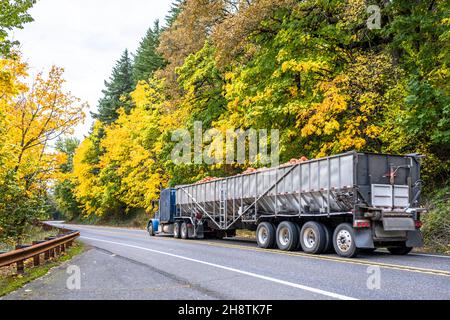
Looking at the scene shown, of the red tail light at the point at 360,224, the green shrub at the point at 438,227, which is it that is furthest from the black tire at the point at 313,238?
the green shrub at the point at 438,227

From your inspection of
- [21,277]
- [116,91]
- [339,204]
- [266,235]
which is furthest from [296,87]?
[116,91]

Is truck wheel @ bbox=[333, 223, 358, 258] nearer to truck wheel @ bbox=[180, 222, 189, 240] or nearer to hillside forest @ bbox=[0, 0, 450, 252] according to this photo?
hillside forest @ bbox=[0, 0, 450, 252]

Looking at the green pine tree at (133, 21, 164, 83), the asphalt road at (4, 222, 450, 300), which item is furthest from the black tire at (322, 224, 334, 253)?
the green pine tree at (133, 21, 164, 83)

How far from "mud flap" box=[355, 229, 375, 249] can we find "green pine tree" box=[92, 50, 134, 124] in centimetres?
4629

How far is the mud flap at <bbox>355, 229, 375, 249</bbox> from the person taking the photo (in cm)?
1103

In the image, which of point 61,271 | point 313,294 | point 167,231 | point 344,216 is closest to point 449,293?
point 313,294

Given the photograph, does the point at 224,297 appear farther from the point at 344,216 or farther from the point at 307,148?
the point at 307,148

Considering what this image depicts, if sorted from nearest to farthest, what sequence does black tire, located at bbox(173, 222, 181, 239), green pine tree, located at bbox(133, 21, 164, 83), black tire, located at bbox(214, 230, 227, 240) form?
1. black tire, located at bbox(214, 230, 227, 240)
2. black tire, located at bbox(173, 222, 181, 239)
3. green pine tree, located at bbox(133, 21, 164, 83)

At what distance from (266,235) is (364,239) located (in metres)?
4.36

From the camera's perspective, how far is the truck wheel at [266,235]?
14.6m

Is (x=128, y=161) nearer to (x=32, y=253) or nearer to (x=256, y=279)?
(x=32, y=253)

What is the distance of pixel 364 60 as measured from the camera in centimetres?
1698

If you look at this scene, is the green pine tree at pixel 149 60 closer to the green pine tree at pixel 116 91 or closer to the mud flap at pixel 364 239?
the green pine tree at pixel 116 91

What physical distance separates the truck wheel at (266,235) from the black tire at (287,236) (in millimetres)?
436
